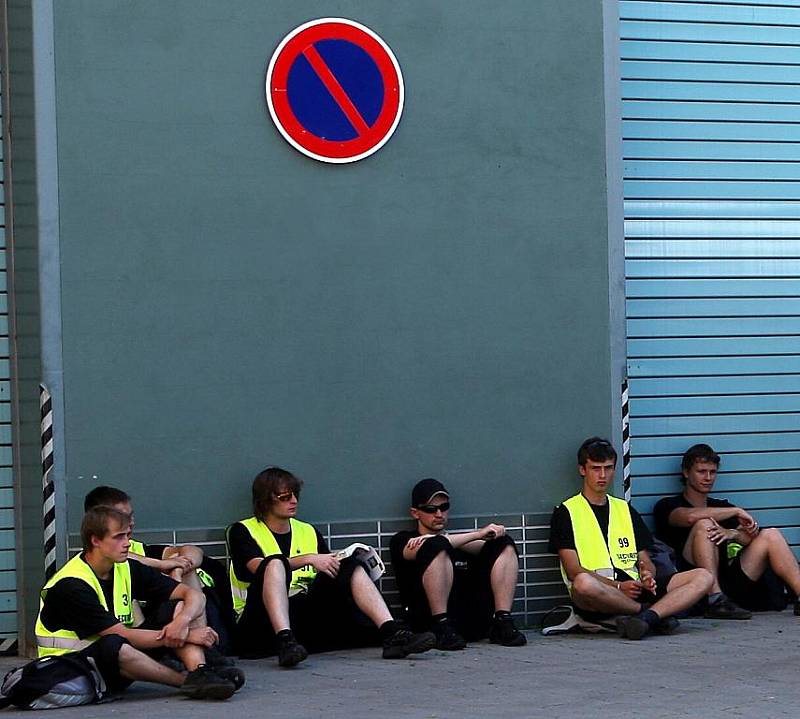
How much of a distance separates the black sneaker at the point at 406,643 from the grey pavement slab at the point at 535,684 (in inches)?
2.7

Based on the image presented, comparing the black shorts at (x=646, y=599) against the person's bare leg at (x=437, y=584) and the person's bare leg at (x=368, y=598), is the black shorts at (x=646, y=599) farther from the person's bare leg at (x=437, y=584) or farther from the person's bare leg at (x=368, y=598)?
the person's bare leg at (x=368, y=598)

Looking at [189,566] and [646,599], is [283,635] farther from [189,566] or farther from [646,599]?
[646,599]

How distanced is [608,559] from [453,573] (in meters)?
1.07

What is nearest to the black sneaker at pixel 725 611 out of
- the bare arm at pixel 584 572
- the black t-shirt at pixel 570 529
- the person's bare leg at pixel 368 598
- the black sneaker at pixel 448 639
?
the black t-shirt at pixel 570 529

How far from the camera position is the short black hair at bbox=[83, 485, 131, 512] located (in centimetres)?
829

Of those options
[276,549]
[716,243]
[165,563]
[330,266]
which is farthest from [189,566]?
[716,243]

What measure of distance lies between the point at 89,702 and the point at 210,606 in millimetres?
1290

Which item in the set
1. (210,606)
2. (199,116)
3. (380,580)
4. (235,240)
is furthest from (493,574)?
(199,116)

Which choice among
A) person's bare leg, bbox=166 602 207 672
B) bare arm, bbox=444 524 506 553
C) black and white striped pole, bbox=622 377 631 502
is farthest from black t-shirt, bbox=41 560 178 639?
black and white striped pole, bbox=622 377 631 502

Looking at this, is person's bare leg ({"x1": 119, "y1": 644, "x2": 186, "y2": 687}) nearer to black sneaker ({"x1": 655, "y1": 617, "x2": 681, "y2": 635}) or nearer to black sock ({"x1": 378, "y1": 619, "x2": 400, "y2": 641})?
black sock ({"x1": 378, "y1": 619, "x2": 400, "y2": 641})

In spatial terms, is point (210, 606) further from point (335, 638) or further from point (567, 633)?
point (567, 633)

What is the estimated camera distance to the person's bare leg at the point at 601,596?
362 inches

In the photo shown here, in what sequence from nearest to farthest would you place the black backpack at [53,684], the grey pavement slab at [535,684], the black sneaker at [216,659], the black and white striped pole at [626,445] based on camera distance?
1. the grey pavement slab at [535,684]
2. the black backpack at [53,684]
3. the black sneaker at [216,659]
4. the black and white striped pole at [626,445]

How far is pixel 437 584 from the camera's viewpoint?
9.01m
